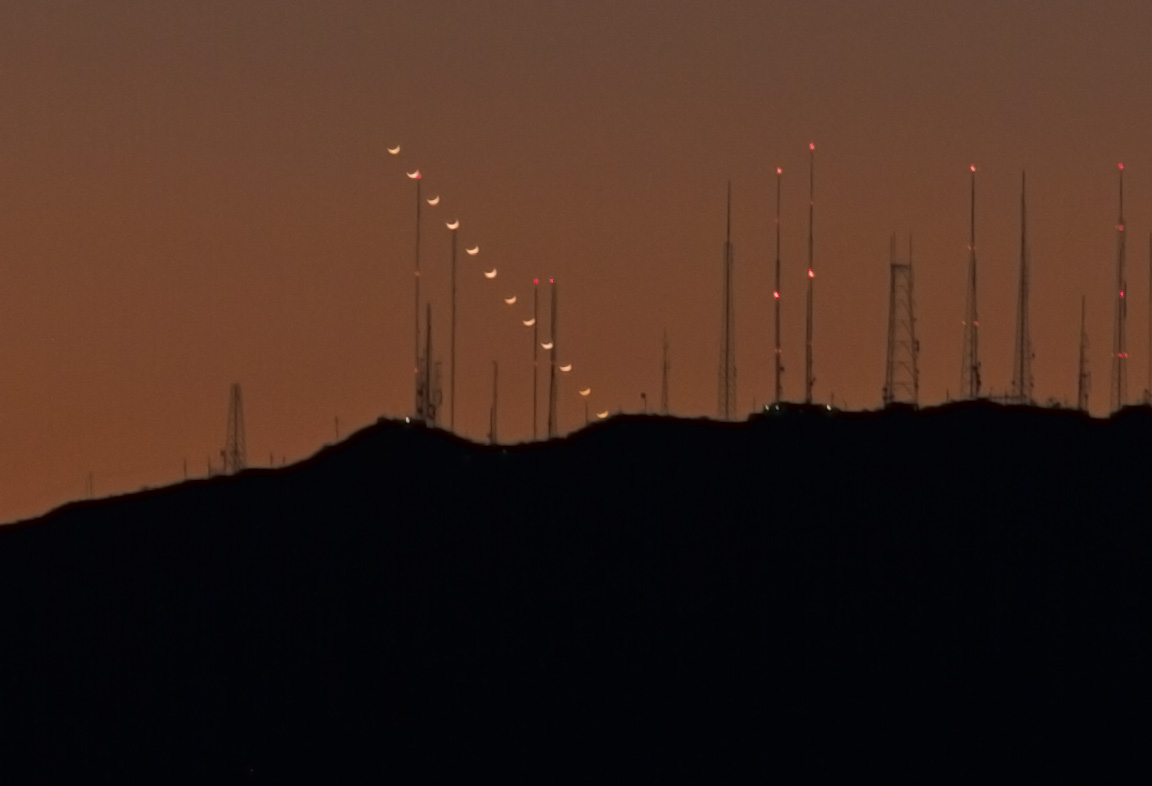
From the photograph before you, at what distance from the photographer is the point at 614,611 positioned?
108688 millimetres

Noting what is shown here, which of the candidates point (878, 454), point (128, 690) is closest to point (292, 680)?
point (128, 690)

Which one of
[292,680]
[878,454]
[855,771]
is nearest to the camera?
[855,771]

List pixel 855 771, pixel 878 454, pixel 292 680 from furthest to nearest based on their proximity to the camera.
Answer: pixel 878 454 < pixel 292 680 < pixel 855 771

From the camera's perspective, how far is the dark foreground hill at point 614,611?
101 meters

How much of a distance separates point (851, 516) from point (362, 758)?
2031cm

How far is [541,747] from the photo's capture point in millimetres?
101625

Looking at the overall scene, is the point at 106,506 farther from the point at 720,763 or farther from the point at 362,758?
the point at 720,763

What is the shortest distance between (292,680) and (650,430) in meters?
18.3

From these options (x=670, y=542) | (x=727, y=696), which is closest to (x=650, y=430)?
(x=670, y=542)

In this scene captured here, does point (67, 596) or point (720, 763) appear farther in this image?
point (67, 596)

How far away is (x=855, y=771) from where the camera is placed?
98562mm

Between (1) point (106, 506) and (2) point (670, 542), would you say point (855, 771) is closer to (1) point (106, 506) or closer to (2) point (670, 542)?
(2) point (670, 542)

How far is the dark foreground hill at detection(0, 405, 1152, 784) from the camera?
101 meters

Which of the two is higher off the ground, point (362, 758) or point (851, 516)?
point (851, 516)
